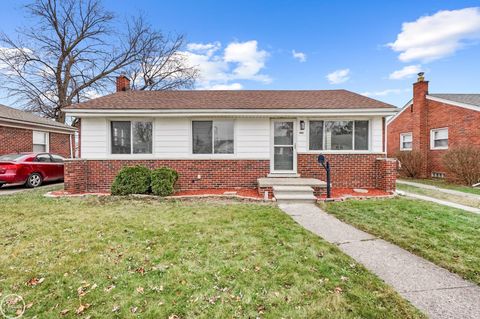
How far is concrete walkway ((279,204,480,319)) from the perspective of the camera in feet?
7.55

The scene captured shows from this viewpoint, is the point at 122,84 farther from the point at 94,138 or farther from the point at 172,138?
the point at 172,138

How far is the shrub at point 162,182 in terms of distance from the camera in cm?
757

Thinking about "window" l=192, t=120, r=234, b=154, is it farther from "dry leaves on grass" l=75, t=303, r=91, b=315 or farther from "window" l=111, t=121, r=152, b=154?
"dry leaves on grass" l=75, t=303, r=91, b=315

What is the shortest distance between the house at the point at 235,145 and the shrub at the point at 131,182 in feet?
3.44

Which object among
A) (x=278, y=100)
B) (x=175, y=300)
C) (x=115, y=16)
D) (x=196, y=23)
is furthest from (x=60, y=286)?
(x=115, y=16)

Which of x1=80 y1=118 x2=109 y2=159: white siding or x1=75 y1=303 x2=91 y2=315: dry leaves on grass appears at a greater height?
x1=80 y1=118 x2=109 y2=159: white siding

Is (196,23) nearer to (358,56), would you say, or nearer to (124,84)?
(124,84)

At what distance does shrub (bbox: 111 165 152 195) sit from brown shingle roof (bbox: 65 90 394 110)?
2410mm

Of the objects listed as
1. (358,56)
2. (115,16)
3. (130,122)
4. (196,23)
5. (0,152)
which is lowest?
(0,152)

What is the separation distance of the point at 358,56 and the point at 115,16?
922 inches

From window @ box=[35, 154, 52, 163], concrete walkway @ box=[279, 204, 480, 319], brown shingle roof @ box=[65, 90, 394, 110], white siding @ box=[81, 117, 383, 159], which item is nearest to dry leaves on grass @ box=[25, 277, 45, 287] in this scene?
concrete walkway @ box=[279, 204, 480, 319]

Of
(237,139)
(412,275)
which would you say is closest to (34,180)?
(237,139)

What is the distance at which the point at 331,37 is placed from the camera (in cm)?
1443

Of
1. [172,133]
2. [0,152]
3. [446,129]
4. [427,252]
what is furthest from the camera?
[446,129]
